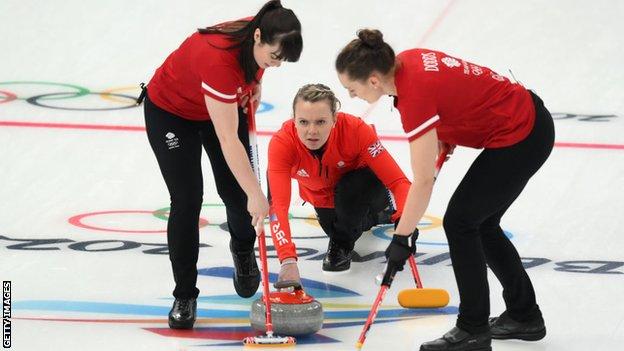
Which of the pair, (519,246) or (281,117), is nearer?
(519,246)

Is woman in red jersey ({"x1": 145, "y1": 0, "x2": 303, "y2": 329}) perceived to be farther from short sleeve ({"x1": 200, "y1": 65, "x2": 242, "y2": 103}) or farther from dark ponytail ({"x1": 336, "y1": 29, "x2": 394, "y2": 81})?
dark ponytail ({"x1": 336, "y1": 29, "x2": 394, "y2": 81})

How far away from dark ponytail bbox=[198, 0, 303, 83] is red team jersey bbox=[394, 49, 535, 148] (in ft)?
1.14

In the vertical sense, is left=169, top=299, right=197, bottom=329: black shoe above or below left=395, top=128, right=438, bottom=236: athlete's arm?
below

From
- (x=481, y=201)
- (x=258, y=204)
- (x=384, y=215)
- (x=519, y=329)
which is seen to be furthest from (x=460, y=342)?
(x=384, y=215)

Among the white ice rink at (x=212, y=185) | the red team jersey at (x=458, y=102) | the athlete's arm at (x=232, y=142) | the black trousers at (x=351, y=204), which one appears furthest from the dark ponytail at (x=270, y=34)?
the black trousers at (x=351, y=204)

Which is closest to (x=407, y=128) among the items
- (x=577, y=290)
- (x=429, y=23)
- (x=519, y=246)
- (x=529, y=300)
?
(x=529, y=300)

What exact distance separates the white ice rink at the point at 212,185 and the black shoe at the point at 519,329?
0.04 m

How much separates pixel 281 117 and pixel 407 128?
4276 millimetres

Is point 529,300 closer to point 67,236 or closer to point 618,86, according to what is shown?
point 67,236

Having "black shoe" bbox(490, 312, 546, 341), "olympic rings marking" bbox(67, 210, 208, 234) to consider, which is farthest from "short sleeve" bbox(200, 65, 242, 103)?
"olympic rings marking" bbox(67, 210, 208, 234)

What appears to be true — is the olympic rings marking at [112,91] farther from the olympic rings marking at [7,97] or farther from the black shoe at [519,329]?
the black shoe at [519,329]

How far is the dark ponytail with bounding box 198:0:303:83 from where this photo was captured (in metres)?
3.54

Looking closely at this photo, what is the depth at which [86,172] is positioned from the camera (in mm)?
6332

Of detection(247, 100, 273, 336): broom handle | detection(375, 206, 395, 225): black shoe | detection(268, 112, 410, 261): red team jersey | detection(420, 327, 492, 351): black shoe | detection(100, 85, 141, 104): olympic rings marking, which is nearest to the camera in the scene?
detection(420, 327, 492, 351): black shoe
